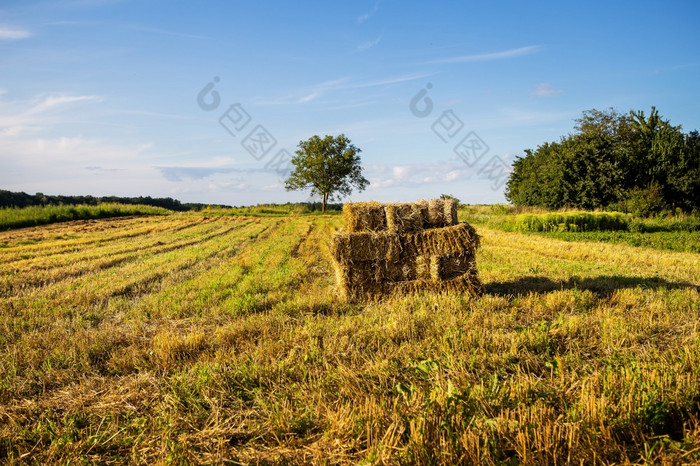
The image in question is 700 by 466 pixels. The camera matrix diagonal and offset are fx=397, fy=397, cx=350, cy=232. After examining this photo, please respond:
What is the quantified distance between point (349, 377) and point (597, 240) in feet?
71.0

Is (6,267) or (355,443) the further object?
(6,267)

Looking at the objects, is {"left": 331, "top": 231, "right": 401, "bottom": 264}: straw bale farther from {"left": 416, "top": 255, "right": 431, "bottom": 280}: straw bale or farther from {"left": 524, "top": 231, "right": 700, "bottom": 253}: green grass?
{"left": 524, "top": 231, "right": 700, "bottom": 253}: green grass

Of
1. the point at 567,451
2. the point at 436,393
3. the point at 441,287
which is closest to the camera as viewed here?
the point at 567,451

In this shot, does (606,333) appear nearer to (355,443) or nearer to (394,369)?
(394,369)

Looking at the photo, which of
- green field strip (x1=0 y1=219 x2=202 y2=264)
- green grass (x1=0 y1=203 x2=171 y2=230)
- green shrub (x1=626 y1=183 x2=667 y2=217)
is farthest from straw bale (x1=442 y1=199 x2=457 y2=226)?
green grass (x1=0 y1=203 x2=171 y2=230)

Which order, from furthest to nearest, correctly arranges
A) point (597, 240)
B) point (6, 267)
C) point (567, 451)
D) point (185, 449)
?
point (597, 240) < point (6, 267) < point (185, 449) < point (567, 451)

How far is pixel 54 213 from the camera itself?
116 ft

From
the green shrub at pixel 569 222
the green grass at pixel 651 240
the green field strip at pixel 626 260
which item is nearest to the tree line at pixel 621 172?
the green shrub at pixel 569 222

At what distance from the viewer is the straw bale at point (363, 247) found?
27.6 feet

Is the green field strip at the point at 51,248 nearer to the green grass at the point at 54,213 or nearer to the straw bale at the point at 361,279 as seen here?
the green grass at the point at 54,213

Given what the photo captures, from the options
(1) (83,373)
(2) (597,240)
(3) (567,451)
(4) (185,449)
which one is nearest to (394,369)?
(3) (567,451)

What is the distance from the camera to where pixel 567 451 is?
295cm

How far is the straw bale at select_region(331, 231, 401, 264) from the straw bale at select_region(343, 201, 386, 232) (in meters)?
0.53

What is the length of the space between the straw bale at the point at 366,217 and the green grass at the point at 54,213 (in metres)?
32.4
